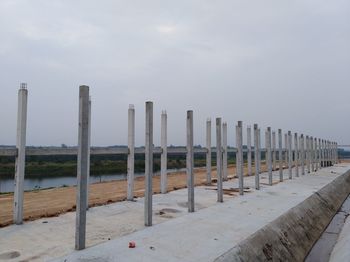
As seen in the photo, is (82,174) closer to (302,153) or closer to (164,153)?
(164,153)

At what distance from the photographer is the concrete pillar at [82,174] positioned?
13.9 ft

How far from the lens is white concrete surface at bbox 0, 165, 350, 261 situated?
4.14m

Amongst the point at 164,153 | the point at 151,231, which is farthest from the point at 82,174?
the point at 164,153

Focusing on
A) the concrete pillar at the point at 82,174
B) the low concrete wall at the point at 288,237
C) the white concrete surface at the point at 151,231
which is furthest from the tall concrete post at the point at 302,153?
the concrete pillar at the point at 82,174

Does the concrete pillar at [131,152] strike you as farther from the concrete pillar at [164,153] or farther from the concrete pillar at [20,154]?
the concrete pillar at [20,154]

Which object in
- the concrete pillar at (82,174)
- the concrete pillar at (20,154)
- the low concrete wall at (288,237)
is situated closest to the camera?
the concrete pillar at (82,174)

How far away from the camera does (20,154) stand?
5379mm

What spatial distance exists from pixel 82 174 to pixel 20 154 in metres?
1.60

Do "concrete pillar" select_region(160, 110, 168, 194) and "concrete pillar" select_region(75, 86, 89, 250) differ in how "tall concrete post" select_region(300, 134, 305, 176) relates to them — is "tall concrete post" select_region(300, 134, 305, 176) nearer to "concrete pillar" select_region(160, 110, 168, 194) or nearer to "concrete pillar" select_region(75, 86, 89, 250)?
"concrete pillar" select_region(160, 110, 168, 194)

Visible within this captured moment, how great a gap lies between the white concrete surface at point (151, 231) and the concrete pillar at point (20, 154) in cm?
25

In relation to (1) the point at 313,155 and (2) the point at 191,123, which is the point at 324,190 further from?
(1) the point at 313,155

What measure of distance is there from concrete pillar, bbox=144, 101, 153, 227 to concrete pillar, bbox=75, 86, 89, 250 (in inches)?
57.9

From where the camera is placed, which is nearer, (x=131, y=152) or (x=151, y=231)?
(x=151, y=231)

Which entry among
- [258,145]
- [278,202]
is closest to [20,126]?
[278,202]
